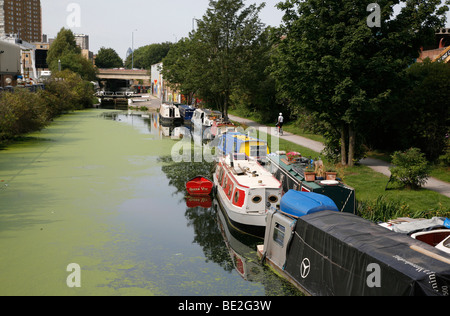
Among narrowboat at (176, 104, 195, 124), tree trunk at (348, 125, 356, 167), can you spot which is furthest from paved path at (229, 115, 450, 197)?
narrowboat at (176, 104, 195, 124)

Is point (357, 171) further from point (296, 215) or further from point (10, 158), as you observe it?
point (10, 158)

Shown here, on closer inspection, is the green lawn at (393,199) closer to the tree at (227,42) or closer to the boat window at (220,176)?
the boat window at (220,176)

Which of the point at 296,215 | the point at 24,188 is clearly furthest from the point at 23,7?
the point at 296,215

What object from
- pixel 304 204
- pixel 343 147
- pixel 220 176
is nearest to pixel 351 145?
pixel 343 147

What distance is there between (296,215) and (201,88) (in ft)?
130

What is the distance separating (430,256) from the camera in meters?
8.88

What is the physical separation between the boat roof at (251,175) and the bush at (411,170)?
5.24m

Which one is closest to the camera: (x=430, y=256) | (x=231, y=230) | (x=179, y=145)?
(x=430, y=256)

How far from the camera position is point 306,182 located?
16141mm

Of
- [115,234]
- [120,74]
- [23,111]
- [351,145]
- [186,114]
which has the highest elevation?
[120,74]

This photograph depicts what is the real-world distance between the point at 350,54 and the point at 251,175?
7753mm

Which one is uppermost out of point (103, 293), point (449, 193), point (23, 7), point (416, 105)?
point (23, 7)

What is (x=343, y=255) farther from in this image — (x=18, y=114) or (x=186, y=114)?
(x=186, y=114)

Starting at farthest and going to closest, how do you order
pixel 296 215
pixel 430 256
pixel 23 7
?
1. pixel 23 7
2. pixel 296 215
3. pixel 430 256
